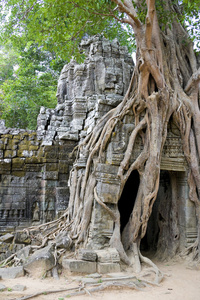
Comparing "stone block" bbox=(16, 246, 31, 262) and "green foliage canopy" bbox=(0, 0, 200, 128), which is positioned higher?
"green foliage canopy" bbox=(0, 0, 200, 128)

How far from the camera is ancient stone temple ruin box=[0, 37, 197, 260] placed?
6379 millimetres

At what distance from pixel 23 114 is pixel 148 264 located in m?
10.3

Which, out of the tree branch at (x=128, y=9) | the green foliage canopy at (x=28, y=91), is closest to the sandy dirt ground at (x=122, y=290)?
the tree branch at (x=128, y=9)

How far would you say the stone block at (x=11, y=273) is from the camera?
15.5 ft

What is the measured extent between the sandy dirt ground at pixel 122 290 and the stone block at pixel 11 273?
0.34 ft

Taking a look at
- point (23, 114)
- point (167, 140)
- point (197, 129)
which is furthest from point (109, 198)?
point (23, 114)

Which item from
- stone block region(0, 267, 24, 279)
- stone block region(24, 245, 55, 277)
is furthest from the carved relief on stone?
stone block region(0, 267, 24, 279)

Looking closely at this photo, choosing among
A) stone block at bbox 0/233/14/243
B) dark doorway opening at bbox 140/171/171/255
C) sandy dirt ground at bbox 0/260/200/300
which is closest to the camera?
sandy dirt ground at bbox 0/260/200/300

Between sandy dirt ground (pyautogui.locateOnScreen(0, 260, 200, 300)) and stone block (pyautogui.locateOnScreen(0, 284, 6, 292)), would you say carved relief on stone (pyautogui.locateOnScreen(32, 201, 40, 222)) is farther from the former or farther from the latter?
stone block (pyautogui.locateOnScreen(0, 284, 6, 292))

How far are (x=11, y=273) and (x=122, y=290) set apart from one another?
1885 mm

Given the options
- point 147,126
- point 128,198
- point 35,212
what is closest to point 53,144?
point 35,212

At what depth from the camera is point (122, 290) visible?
4344 millimetres

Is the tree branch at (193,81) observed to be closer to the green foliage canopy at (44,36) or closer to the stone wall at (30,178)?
the green foliage canopy at (44,36)

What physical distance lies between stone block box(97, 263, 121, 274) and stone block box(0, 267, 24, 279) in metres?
1.33
